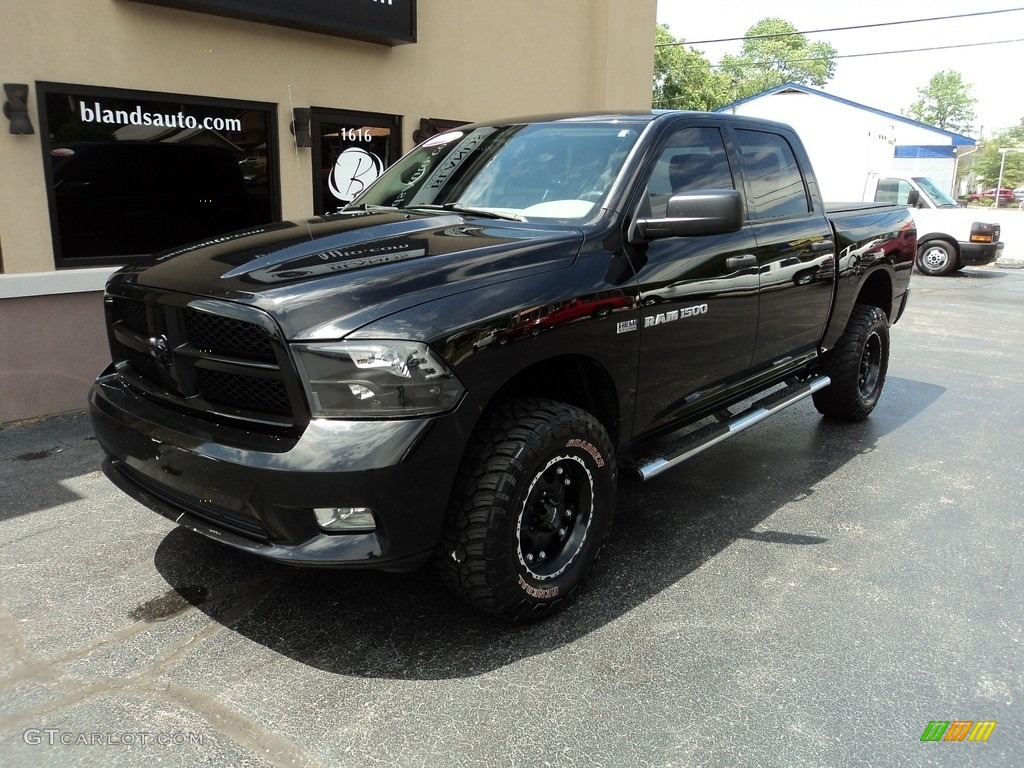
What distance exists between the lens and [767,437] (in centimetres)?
572

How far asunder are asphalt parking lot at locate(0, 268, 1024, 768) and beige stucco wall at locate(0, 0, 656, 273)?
292 centimetres

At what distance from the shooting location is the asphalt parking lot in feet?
8.21

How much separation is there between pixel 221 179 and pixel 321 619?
490 cm

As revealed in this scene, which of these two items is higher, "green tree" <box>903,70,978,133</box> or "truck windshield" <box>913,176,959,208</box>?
"green tree" <box>903,70,978,133</box>

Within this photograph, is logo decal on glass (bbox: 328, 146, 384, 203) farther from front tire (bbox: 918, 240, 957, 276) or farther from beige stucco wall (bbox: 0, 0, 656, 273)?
front tire (bbox: 918, 240, 957, 276)

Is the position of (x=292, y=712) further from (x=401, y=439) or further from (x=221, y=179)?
(x=221, y=179)

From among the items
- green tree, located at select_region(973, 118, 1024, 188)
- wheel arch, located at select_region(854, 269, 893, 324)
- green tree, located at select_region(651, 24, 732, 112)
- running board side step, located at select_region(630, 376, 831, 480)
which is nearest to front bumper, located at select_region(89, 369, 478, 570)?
running board side step, located at select_region(630, 376, 831, 480)

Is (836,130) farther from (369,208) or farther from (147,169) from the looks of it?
(369,208)

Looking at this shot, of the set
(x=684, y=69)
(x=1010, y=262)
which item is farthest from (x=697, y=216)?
(x=684, y=69)

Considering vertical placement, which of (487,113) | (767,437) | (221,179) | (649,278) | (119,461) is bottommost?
(767,437)

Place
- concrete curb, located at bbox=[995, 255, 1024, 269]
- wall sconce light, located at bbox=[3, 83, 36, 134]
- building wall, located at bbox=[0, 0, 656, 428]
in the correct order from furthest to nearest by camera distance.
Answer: concrete curb, located at bbox=[995, 255, 1024, 269] < building wall, located at bbox=[0, 0, 656, 428] < wall sconce light, located at bbox=[3, 83, 36, 134]

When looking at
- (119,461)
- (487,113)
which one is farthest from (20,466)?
(487,113)

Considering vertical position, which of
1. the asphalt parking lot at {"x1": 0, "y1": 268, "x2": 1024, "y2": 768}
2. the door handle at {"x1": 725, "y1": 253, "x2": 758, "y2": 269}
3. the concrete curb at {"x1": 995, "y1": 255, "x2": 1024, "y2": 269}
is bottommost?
the asphalt parking lot at {"x1": 0, "y1": 268, "x2": 1024, "y2": 768}

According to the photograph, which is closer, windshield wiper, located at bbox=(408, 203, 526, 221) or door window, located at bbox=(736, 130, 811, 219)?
windshield wiper, located at bbox=(408, 203, 526, 221)
